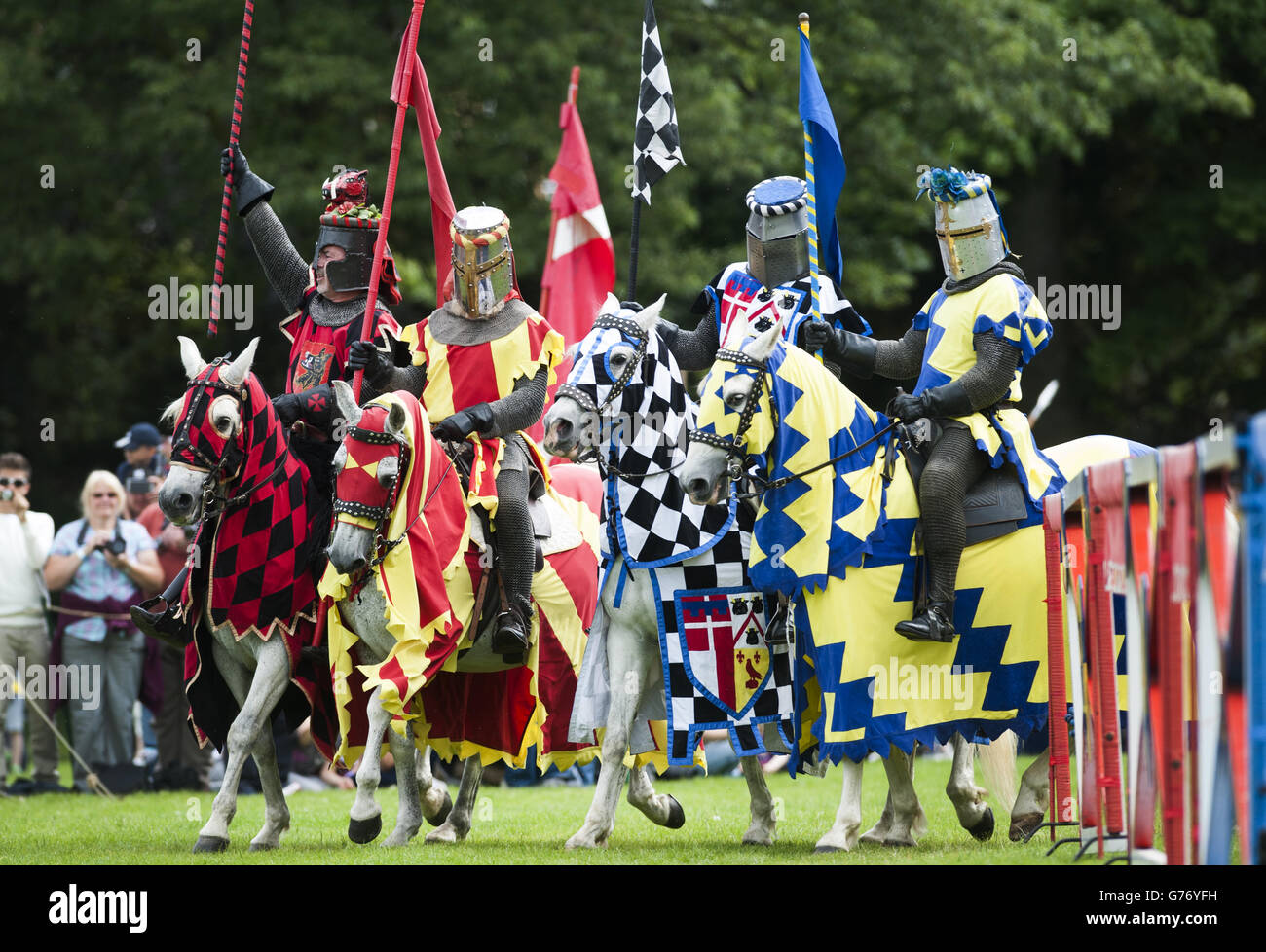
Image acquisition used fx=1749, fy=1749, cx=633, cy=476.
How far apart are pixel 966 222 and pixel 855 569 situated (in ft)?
5.81

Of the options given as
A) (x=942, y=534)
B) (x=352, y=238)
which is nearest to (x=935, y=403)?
(x=942, y=534)

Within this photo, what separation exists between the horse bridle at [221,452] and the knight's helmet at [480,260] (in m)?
1.29

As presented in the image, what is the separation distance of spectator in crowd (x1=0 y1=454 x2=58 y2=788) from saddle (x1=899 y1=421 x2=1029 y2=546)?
7.40m

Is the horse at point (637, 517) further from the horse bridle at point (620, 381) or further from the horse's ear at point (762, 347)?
the horse's ear at point (762, 347)

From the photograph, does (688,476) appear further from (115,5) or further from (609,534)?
(115,5)

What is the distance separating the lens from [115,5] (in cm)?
1770

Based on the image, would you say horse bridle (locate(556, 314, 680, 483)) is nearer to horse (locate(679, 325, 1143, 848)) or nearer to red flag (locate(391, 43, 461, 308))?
horse (locate(679, 325, 1143, 848))

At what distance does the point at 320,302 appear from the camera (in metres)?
9.42

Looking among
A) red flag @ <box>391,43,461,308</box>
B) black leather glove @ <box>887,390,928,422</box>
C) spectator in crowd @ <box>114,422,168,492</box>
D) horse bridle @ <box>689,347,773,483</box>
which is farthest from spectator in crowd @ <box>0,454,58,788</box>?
black leather glove @ <box>887,390,928,422</box>

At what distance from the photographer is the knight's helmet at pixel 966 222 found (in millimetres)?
8273

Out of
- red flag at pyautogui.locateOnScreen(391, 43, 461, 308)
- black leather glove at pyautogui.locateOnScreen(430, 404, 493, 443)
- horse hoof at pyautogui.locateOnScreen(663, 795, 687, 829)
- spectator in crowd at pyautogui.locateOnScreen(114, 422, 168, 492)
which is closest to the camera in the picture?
black leather glove at pyautogui.locateOnScreen(430, 404, 493, 443)

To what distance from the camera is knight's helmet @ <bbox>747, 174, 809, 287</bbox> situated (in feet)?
28.8

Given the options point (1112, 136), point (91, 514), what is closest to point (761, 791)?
point (91, 514)

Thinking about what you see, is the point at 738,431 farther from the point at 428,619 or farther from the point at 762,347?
the point at 428,619
